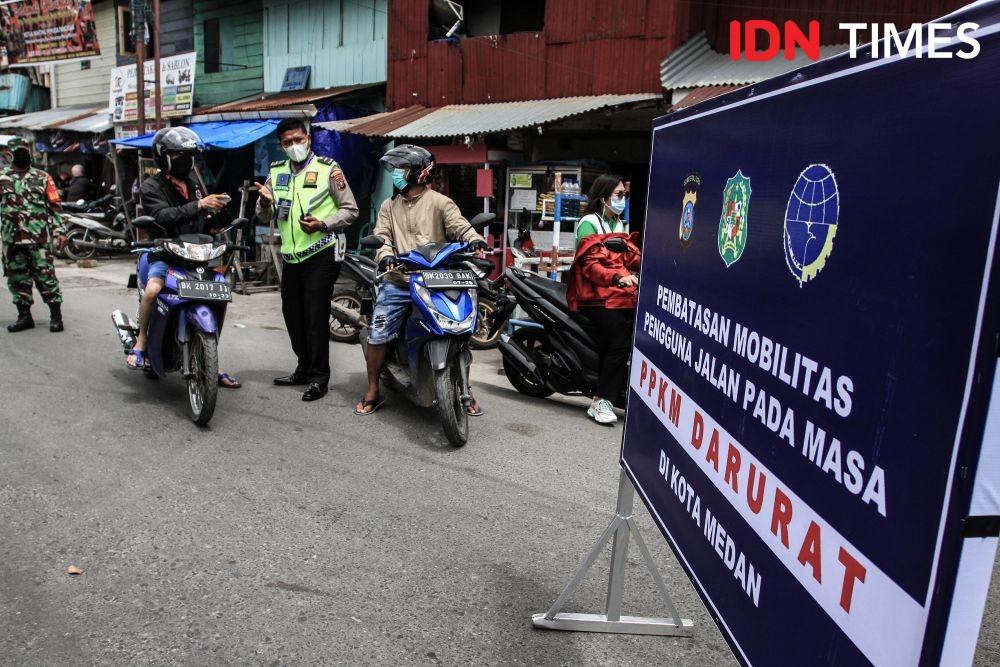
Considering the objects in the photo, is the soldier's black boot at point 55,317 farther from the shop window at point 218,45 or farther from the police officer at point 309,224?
the shop window at point 218,45

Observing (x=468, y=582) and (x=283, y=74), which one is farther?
(x=283, y=74)

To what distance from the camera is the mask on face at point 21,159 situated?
7082 millimetres

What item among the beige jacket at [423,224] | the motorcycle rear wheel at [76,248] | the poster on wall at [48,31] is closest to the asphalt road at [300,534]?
the beige jacket at [423,224]

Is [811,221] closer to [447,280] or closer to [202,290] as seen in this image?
[447,280]

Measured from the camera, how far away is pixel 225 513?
11.5ft

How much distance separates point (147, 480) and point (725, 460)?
3.18 metres

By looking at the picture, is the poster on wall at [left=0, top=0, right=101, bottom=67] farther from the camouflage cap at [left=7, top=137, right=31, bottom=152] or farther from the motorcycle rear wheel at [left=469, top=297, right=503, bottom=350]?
the motorcycle rear wheel at [left=469, top=297, right=503, bottom=350]

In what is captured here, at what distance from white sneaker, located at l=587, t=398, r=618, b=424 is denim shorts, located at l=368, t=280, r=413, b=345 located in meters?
1.49

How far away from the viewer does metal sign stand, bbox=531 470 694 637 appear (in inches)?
103

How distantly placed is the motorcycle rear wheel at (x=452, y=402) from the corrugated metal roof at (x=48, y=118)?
60.2 ft

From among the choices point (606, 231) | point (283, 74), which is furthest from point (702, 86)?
point (283, 74)

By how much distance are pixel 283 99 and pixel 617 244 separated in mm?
10904

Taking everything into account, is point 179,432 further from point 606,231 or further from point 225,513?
point 606,231

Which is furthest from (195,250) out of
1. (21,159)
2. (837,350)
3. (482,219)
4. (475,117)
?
(475,117)
